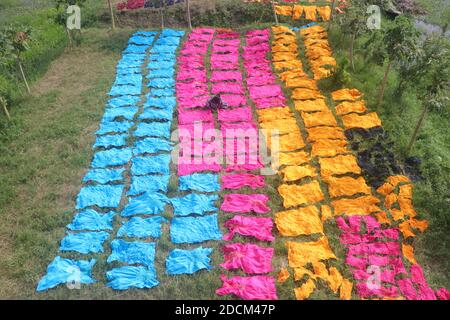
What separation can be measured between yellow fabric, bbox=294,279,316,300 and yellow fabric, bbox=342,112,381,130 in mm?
5572

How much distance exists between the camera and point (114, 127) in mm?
12164

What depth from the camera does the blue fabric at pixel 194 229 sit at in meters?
8.86

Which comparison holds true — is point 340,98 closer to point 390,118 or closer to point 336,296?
point 390,118

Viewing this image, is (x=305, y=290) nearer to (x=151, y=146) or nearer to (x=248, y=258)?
(x=248, y=258)

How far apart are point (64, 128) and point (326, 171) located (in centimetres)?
781

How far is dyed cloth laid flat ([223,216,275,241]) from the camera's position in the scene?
8.88m

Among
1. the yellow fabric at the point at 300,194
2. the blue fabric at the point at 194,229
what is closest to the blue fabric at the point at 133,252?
the blue fabric at the point at 194,229

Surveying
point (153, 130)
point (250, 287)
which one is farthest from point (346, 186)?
point (153, 130)

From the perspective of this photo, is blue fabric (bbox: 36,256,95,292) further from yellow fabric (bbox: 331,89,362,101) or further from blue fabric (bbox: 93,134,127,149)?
yellow fabric (bbox: 331,89,362,101)

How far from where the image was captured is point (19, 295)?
7848 millimetres

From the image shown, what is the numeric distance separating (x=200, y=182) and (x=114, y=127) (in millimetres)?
3717

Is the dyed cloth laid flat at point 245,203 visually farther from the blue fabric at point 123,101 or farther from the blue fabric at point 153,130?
the blue fabric at point 123,101

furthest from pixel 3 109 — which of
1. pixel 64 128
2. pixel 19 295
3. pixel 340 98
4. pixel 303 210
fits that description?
pixel 340 98

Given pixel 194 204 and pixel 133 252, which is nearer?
pixel 133 252
